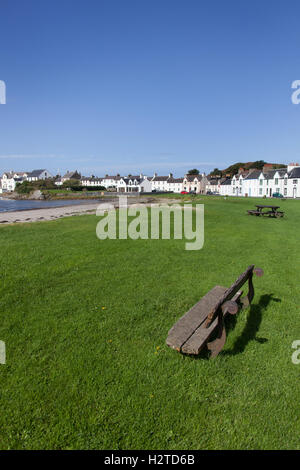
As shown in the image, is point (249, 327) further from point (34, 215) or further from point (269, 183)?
point (269, 183)

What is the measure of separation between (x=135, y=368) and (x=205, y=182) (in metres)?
120

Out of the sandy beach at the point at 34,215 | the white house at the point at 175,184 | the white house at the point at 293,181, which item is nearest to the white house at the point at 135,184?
the white house at the point at 175,184

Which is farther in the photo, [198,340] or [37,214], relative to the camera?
[37,214]

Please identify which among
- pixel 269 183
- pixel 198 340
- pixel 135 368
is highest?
pixel 269 183

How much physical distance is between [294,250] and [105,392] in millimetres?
10186

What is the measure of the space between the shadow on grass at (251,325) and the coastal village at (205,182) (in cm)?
6979

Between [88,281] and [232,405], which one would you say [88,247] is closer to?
[88,281]

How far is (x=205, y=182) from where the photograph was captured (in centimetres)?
11781

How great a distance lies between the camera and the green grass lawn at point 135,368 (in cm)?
295

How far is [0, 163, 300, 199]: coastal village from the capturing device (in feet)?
224

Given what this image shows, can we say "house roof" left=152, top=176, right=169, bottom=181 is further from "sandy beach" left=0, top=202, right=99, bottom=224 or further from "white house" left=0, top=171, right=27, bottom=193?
"sandy beach" left=0, top=202, right=99, bottom=224

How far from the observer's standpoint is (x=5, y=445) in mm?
2801

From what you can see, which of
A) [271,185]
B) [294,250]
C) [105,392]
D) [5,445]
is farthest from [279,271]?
[271,185]

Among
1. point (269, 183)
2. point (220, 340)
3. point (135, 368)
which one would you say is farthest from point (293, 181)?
point (135, 368)
